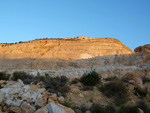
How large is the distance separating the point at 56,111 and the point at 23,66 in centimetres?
1692

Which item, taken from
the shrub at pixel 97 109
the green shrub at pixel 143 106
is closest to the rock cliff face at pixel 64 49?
the green shrub at pixel 143 106

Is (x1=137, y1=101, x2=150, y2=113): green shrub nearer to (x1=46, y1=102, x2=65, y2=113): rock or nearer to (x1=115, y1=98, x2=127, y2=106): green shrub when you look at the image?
(x1=115, y1=98, x2=127, y2=106): green shrub

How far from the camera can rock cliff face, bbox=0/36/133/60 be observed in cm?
2631

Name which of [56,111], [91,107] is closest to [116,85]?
[91,107]

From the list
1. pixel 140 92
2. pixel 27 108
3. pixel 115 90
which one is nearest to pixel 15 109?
pixel 27 108

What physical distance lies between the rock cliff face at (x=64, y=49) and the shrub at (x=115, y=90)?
15850 millimetres

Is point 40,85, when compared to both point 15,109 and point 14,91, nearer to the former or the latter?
point 14,91

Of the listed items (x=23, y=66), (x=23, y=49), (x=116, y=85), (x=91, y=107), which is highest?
(x=23, y=49)

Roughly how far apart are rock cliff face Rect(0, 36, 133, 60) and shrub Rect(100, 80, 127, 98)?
52.0 ft

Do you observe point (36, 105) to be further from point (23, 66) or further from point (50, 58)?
point (50, 58)

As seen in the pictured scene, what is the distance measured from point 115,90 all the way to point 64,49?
1870 centimetres

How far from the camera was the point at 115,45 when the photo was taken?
27984mm

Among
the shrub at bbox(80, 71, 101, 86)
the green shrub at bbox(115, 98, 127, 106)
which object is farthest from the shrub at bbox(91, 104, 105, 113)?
the shrub at bbox(80, 71, 101, 86)

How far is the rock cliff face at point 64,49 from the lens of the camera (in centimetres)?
2631
